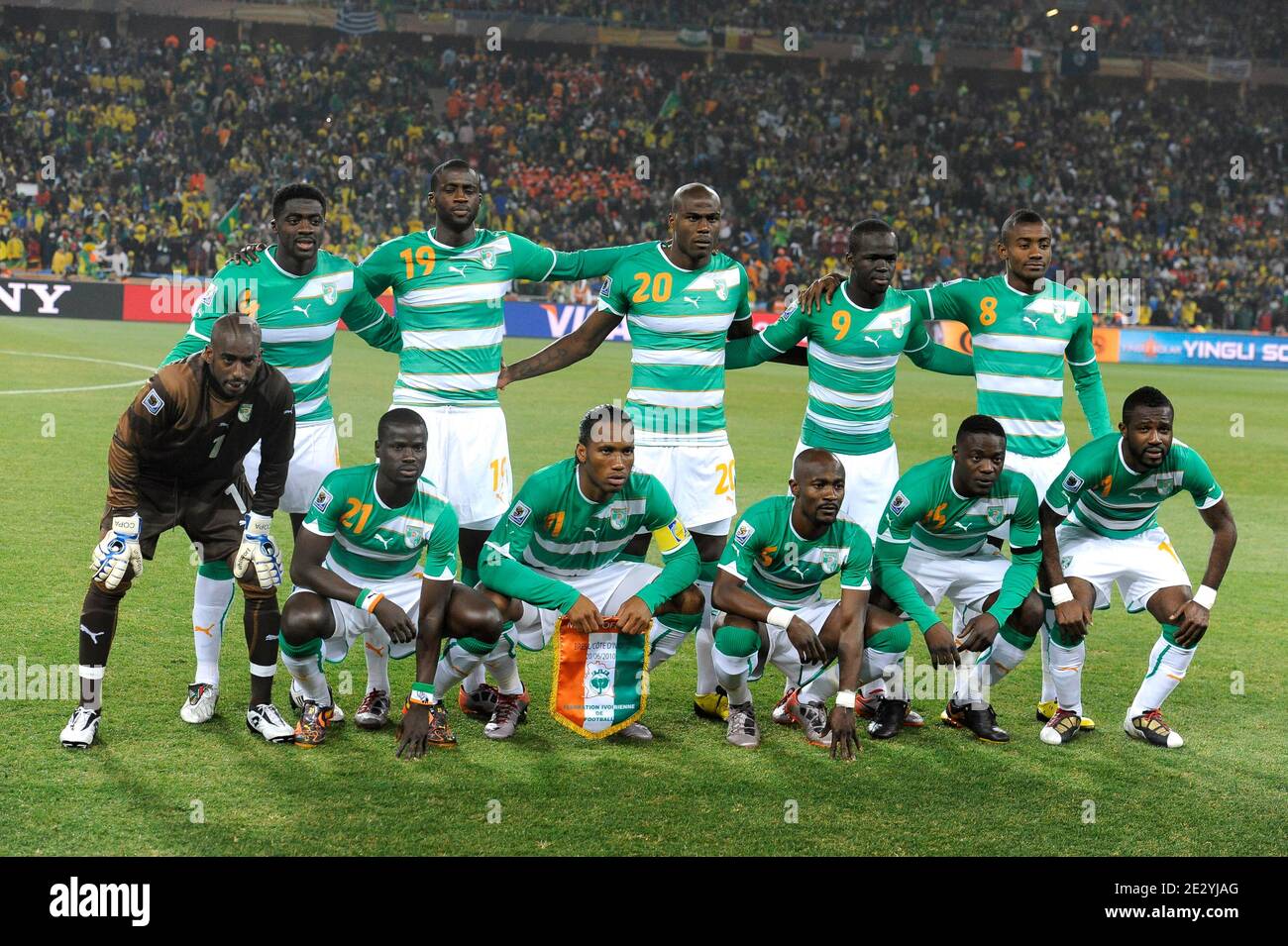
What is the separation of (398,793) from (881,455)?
9.81 ft

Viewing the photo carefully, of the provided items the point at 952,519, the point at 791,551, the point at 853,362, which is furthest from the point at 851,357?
the point at 791,551

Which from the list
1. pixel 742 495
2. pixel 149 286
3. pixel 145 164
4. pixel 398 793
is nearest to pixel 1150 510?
pixel 398 793

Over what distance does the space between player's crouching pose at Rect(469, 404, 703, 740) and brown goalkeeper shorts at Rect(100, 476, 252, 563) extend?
1.11 m

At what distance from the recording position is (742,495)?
12.1m

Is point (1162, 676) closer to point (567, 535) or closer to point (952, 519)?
point (952, 519)

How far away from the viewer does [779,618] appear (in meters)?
6.00

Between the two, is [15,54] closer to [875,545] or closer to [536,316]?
[536,316]

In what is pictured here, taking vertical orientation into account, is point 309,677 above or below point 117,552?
below

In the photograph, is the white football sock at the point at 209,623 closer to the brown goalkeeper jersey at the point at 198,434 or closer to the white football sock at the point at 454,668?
the brown goalkeeper jersey at the point at 198,434

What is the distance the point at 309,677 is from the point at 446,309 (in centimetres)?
191

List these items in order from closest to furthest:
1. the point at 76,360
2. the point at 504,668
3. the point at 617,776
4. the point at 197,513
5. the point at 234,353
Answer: the point at 234,353 < the point at 617,776 < the point at 197,513 < the point at 504,668 < the point at 76,360

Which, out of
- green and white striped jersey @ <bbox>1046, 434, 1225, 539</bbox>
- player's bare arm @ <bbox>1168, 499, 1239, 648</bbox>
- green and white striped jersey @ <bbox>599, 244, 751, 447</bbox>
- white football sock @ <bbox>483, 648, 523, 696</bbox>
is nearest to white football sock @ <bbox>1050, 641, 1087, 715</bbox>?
player's bare arm @ <bbox>1168, 499, 1239, 648</bbox>

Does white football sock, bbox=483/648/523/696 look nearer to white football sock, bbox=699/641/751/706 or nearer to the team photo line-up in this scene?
the team photo line-up

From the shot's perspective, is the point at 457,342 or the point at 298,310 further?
the point at 457,342
